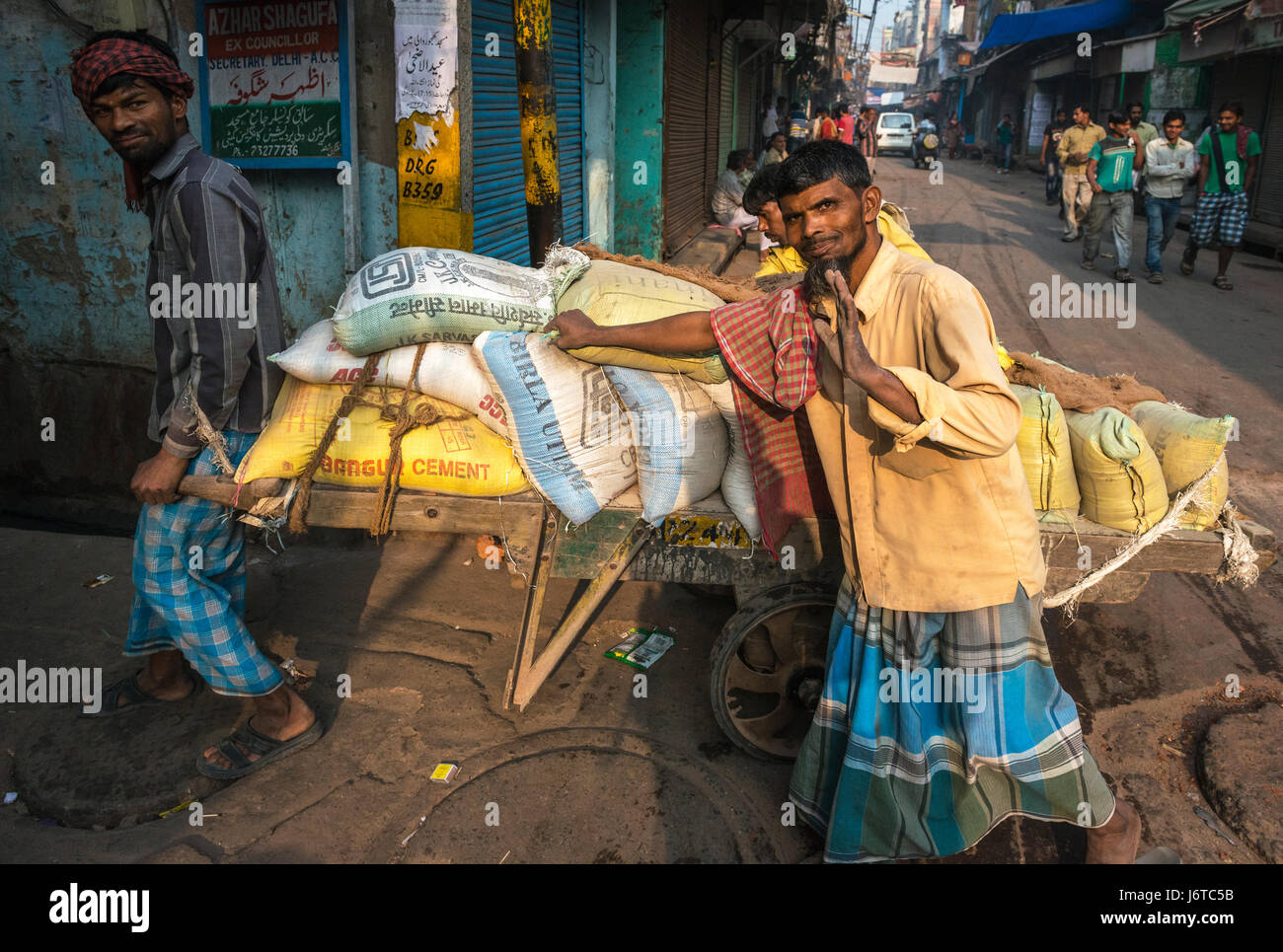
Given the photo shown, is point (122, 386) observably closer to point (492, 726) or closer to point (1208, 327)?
point (492, 726)

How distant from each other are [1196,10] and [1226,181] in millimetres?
6070

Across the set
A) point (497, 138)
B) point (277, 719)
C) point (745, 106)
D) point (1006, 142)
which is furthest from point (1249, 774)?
point (1006, 142)

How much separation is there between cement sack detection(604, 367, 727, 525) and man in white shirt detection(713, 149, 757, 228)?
8685 mm

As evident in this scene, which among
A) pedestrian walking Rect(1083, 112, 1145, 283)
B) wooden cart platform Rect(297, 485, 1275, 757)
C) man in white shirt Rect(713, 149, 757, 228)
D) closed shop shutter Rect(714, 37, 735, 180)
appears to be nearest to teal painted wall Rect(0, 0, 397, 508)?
wooden cart platform Rect(297, 485, 1275, 757)

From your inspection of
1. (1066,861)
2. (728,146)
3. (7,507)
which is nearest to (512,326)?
(1066,861)

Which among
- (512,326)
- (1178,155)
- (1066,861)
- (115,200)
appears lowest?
(1066,861)

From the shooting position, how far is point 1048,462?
8.51 ft

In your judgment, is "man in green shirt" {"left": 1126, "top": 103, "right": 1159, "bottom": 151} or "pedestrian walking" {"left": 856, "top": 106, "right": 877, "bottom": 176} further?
"pedestrian walking" {"left": 856, "top": 106, "right": 877, "bottom": 176}

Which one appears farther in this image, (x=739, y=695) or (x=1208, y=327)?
(x=1208, y=327)

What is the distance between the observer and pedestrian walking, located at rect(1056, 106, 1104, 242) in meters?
11.4

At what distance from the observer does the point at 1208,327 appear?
25.9 feet

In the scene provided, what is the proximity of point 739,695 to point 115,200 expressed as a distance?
402 centimetres

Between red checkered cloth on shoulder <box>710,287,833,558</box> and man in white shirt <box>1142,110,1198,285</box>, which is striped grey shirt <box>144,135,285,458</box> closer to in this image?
red checkered cloth on shoulder <box>710,287,833,558</box>

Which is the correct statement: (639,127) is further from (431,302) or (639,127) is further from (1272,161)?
(1272,161)
